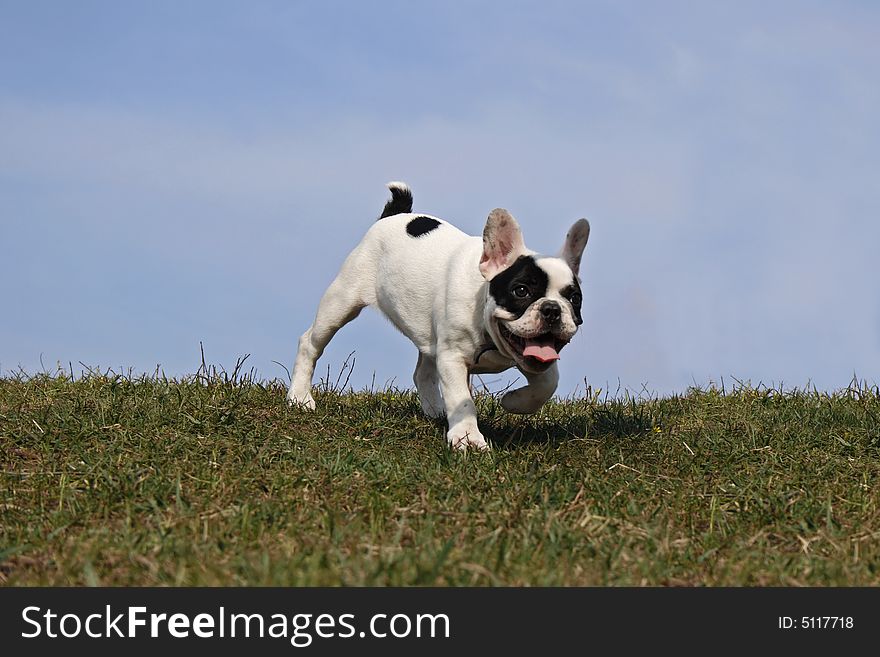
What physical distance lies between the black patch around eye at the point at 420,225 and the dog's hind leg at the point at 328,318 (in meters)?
0.53

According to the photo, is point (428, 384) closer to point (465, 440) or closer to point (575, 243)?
point (465, 440)

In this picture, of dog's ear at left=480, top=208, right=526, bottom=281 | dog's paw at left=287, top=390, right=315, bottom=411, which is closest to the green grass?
dog's paw at left=287, top=390, right=315, bottom=411

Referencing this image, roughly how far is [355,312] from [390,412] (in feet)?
2.89

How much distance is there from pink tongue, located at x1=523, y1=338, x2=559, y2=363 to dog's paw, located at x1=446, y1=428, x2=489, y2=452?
0.69 m

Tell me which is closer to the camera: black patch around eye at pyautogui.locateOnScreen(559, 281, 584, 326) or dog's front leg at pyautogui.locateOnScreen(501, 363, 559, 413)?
black patch around eye at pyautogui.locateOnScreen(559, 281, 584, 326)

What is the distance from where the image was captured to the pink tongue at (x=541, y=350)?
239 inches

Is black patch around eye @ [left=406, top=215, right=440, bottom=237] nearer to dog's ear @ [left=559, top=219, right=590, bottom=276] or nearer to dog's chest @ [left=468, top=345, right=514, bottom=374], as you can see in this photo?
dog's chest @ [left=468, top=345, right=514, bottom=374]

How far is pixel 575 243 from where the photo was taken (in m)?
6.52

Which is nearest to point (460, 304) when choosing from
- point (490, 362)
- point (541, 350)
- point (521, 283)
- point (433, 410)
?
point (490, 362)

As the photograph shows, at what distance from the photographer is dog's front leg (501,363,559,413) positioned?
259 inches

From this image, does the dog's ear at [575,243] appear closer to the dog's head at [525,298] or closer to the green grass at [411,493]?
the dog's head at [525,298]
